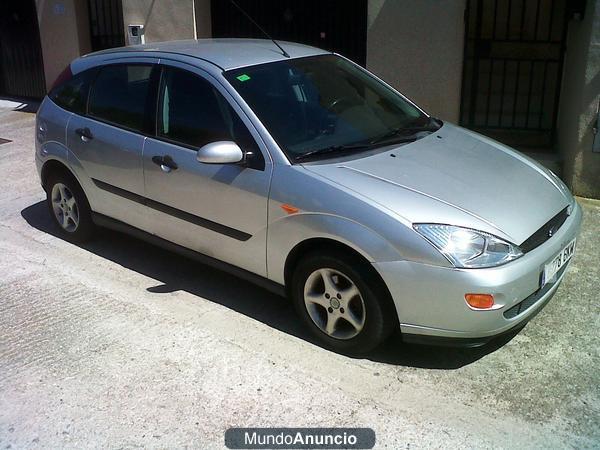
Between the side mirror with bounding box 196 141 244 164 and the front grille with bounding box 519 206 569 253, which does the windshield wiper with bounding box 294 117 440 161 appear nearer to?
the side mirror with bounding box 196 141 244 164

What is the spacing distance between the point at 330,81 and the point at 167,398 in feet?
7.72

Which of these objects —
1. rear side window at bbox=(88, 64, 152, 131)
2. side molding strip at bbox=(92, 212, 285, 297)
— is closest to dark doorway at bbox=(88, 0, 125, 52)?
rear side window at bbox=(88, 64, 152, 131)

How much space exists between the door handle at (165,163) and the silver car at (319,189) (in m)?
0.01

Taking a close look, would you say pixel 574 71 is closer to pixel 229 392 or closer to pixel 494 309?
pixel 494 309

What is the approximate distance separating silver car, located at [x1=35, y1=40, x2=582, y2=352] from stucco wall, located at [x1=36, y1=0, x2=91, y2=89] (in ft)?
17.8

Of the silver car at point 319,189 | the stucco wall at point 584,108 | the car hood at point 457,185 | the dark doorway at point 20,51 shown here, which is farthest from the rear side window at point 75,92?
the dark doorway at point 20,51

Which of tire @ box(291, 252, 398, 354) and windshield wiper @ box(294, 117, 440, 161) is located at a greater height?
windshield wiper @ box(294, 117, 440, 161)

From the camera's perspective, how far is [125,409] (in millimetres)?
3426

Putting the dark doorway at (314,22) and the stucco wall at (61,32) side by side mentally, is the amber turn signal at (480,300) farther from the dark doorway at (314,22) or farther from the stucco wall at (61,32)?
the stucco wall at (61,32)

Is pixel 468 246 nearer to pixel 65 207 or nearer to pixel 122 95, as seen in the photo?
pixel 122 95

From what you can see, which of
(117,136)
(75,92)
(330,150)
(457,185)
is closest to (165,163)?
(117,136)

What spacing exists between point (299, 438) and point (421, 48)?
202 inches

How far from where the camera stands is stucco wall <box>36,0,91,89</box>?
10164 millimetres

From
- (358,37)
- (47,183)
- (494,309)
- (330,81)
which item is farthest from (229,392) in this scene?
(358,37)
